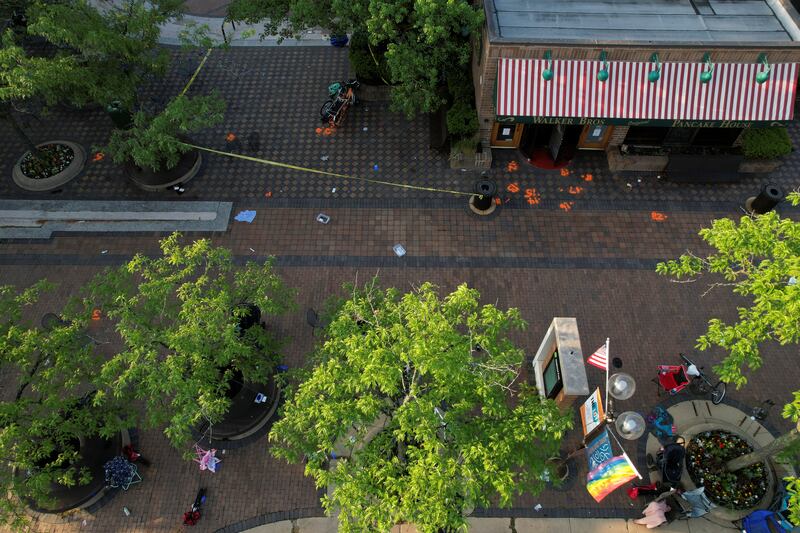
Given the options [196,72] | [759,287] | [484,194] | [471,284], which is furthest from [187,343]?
[196,72]

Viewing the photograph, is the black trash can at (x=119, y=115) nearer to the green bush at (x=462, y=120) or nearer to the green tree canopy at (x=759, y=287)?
the green bush at (x=462, y=120)

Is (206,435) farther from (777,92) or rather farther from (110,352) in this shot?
(777,92)

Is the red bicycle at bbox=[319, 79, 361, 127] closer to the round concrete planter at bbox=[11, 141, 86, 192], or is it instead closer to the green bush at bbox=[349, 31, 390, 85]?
the green bush at bbox=[349, 31, 390, 85]

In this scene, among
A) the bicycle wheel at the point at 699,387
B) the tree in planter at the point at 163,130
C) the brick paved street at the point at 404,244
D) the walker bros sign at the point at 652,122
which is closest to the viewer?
the brick paved street at the point at 404,244

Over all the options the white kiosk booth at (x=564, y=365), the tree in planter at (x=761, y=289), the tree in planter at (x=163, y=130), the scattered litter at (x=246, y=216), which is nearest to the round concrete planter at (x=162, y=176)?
the tree in planter at (x=163, y=130)

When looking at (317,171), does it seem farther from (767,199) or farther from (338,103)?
(767,199)

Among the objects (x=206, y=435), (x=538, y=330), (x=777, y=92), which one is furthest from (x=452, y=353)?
(x=777, y=92)
